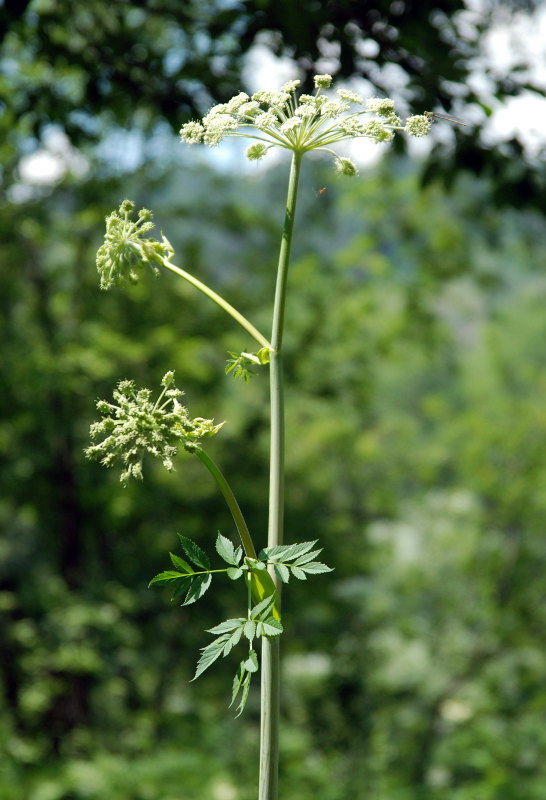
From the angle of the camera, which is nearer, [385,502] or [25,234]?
[25,234]

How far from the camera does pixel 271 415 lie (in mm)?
393

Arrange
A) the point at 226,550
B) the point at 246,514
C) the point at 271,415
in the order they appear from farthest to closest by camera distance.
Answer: the point at 246,514 → the point at 226,550 → the point at 271,415

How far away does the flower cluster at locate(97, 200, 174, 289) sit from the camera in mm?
488

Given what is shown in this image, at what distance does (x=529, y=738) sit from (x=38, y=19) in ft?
27.2

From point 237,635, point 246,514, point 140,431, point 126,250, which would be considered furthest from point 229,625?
point 246,514

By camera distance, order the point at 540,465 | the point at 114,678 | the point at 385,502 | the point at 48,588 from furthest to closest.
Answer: the point at 385,502, the point at 540,465, the point at 114,678, the point at 48,588

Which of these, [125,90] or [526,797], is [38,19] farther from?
[526,797]

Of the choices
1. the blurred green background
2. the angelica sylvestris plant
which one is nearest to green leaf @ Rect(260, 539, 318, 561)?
the angelica sylvestris plant

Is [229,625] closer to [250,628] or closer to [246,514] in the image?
[250,628]

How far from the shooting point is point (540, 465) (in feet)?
31.2

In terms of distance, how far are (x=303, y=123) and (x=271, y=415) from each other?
0.64 feet

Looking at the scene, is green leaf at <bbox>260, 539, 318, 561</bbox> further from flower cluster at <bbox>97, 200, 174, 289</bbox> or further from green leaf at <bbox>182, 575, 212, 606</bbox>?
flower cluster at <bbox>97, 200, 174, 289</bbox>

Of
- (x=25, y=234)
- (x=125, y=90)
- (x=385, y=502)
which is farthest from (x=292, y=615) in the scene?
(x=125, y=90)

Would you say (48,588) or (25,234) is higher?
(25,234)
